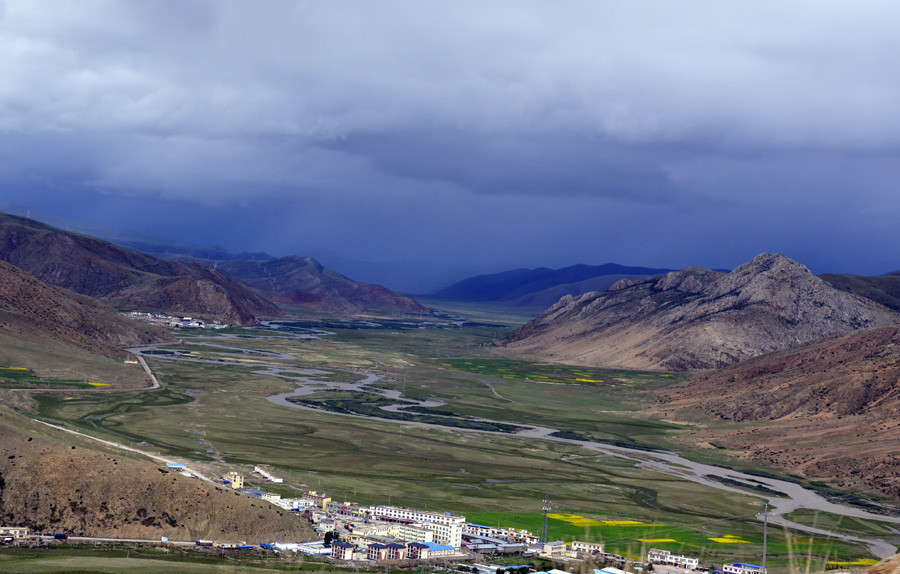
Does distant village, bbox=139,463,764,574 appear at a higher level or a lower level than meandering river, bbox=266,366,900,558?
lower

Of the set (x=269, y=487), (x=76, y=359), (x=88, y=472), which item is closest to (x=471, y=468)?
(x=269, y=487)

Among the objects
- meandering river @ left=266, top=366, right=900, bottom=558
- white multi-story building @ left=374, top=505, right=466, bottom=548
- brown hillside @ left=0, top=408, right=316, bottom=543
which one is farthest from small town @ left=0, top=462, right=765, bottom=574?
meandering river @ left=266, top=366, right=900, bottom=558

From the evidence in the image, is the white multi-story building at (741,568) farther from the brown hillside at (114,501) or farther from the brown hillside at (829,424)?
the brown hillside at (829,424)

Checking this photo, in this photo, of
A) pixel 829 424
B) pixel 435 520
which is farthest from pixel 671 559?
pixel 829 424

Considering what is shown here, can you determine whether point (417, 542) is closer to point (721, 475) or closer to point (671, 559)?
point (671, 559)

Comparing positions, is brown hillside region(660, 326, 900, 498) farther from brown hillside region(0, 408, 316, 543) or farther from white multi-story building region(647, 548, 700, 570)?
brown hillside region(0, 408, 316, 543)

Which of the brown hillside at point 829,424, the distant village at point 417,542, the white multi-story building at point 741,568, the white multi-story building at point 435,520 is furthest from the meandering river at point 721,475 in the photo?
the white multi-story building at point 435,520
